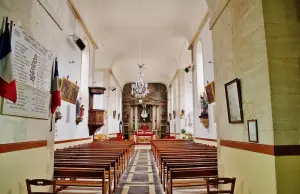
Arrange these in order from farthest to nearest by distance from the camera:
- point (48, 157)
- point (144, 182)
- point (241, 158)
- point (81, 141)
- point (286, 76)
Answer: point (81, 141) < point (144, 182) < point (48, 157) < point (241, 158) < point (286, 76)

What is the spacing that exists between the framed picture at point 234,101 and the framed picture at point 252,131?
0.87 ft

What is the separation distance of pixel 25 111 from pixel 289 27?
11.8 feet

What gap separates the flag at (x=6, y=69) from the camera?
2646 millimetres

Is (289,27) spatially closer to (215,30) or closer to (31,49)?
(215,30)

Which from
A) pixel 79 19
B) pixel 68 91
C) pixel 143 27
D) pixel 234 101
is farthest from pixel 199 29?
pixel 234 101

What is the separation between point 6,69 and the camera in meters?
2.67

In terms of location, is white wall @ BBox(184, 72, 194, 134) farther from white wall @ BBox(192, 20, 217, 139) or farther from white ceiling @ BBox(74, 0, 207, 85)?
white wall @ BBox(192, 20, 217, 139)

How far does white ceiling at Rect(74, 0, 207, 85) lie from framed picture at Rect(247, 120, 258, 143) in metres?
6.20

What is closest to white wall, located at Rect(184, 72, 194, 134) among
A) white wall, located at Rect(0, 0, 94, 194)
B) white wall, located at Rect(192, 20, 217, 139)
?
white wall, located at Rect(192, 20, 217, 139)

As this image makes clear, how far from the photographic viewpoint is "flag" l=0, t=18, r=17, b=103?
2.65 metres

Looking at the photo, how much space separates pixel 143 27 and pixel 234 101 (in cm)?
801

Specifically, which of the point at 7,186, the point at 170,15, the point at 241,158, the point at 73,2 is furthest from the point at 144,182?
the point at 170,15

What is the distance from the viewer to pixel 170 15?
965cm

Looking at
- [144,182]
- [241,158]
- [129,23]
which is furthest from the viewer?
[129,23]
